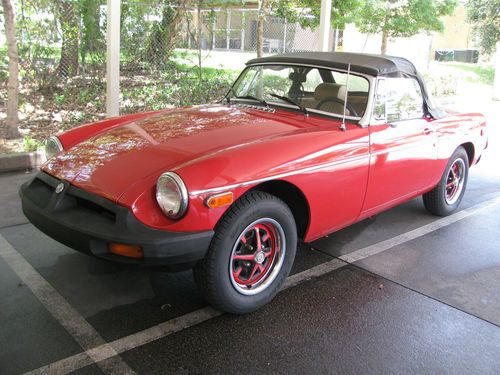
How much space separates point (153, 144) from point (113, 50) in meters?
3.70

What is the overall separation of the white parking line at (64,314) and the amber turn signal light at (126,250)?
0.51 m

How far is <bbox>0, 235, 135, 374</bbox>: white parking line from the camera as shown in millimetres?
2483

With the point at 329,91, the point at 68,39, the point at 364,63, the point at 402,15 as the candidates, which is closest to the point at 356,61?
the point at 364,63

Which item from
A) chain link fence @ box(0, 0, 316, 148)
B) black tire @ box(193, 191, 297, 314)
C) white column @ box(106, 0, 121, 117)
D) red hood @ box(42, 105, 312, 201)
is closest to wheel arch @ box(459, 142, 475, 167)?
red hood @ box(42, 105, 312, 201)

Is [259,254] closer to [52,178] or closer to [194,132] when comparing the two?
[194,132]

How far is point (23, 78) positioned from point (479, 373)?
8270mm

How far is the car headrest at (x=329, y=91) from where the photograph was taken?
3.87 meters

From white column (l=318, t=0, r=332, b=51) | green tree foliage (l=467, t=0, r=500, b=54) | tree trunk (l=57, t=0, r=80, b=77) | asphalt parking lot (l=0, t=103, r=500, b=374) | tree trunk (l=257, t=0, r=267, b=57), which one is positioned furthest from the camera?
green tree foliage (l=467, t=0, r=500, b=54)

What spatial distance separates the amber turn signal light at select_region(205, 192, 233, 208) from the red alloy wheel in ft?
0.88

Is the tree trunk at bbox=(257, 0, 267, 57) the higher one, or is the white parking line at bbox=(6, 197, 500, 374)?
the tree trunk at bbox=(257, 0, 267, 57)

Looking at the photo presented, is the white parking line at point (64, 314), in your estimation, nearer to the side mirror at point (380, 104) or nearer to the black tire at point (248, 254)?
the black tire at point (248, 254)

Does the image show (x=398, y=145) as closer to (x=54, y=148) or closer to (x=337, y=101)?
(x=337, y=101)

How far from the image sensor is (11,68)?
6.42 m

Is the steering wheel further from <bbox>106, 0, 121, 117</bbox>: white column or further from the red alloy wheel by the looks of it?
<bbox>106, 0, 121, 117</bbox>: white column
